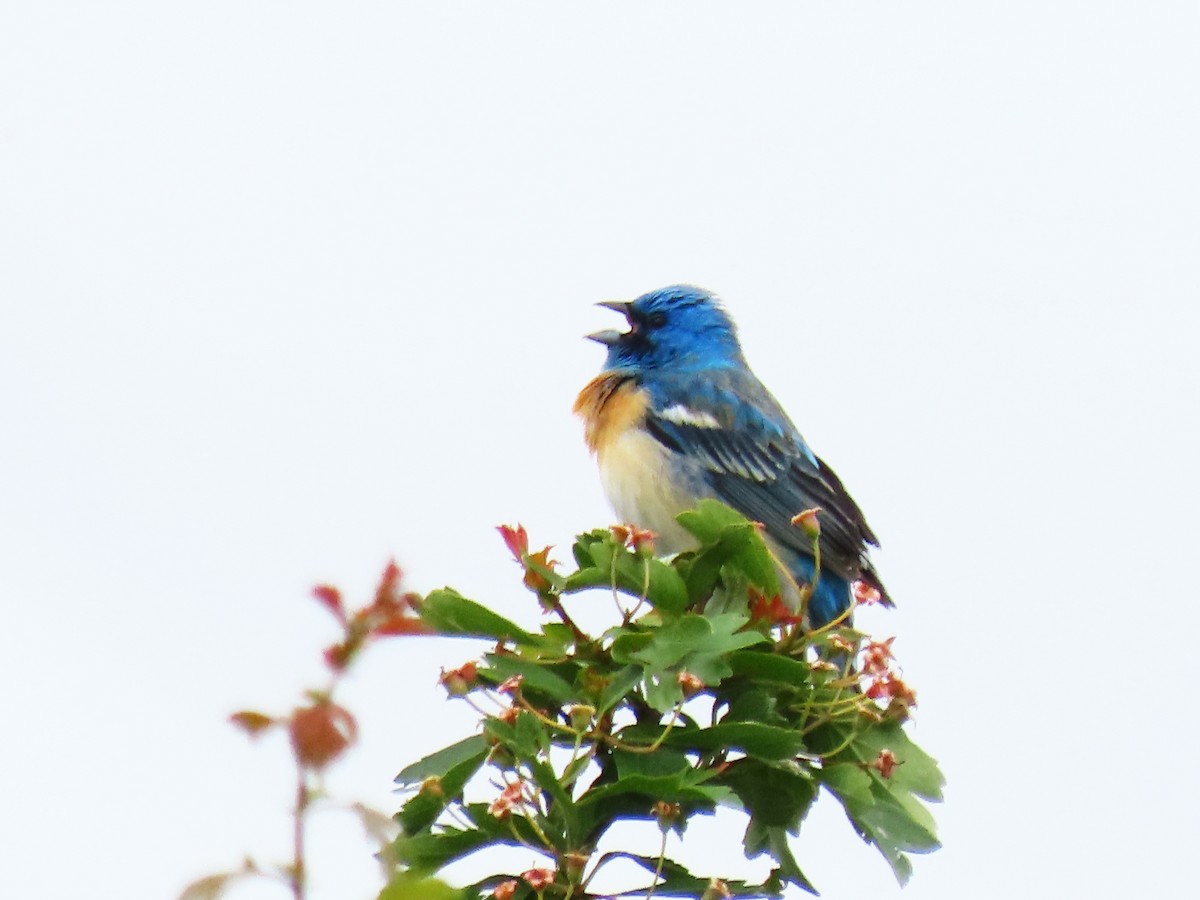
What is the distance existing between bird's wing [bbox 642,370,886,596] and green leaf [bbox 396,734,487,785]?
453 cm

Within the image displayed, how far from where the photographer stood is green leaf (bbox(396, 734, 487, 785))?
320cm

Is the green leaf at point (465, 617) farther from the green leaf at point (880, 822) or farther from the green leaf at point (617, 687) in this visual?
the green leaf at point (880, 822)

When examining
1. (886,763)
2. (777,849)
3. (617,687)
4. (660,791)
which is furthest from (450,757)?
(886,763)

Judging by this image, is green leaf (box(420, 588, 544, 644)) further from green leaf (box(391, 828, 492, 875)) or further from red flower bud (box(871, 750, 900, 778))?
red flower bud (box(871, 750, 900, 778))

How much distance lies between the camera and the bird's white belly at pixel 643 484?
7715 mm

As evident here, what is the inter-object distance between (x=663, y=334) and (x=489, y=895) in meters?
6.02

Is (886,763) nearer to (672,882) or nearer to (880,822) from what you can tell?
(880,822)

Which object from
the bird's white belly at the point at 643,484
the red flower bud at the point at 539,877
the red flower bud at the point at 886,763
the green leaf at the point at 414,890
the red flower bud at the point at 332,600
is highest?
the bird's white belly at the point at 643,484

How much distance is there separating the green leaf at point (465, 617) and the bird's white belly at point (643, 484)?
4219 millimetres

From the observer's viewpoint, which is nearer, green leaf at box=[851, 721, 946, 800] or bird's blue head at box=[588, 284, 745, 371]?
green leaf at box=[851, 721, 946, 800]

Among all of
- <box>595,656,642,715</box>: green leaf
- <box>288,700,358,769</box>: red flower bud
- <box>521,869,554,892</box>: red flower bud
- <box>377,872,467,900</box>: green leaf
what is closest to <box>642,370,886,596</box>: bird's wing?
<box>595,656,642,715</box>: green leaf

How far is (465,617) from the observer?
11.2ft

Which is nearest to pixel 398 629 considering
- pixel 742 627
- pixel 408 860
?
pixel 408 860

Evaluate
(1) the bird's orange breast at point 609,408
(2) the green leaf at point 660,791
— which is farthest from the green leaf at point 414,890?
(1) the bird's orange breast at point 609,408
